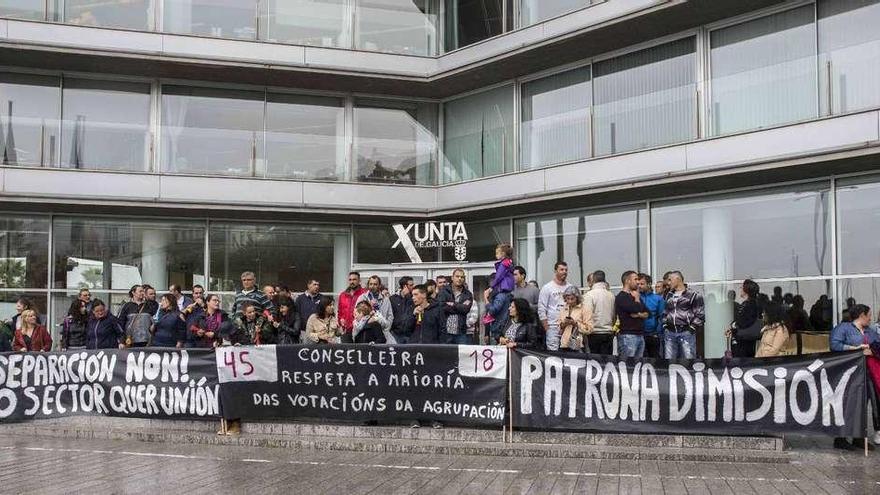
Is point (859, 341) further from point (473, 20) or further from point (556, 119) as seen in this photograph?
point (473, 20)

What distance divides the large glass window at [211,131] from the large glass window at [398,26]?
322cm

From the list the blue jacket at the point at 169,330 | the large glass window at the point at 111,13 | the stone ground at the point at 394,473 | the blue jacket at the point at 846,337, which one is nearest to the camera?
the stone ground at the point at 394,473

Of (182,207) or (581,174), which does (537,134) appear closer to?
(581,174)

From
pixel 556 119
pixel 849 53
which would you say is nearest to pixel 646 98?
pixel 556 119

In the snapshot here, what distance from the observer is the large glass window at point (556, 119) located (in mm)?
21531

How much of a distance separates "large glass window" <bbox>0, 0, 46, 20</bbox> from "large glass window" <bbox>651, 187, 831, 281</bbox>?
556 inches

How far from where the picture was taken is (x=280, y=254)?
2414cm

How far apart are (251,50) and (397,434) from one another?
12.6 m

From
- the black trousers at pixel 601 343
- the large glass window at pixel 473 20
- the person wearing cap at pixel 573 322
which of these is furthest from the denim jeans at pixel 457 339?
the large glass window at pixel 473 20

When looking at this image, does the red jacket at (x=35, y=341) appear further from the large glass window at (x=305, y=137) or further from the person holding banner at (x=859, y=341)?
the person holding banner at (x=859, y=341)

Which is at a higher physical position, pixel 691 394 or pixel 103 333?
pixel 103 333

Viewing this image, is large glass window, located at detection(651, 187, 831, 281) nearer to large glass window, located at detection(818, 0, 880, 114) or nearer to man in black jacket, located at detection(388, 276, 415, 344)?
large glass window, located at detection(818, 0, 880, 114)

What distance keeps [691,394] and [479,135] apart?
12834 mm

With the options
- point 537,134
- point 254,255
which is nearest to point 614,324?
point 537,134
